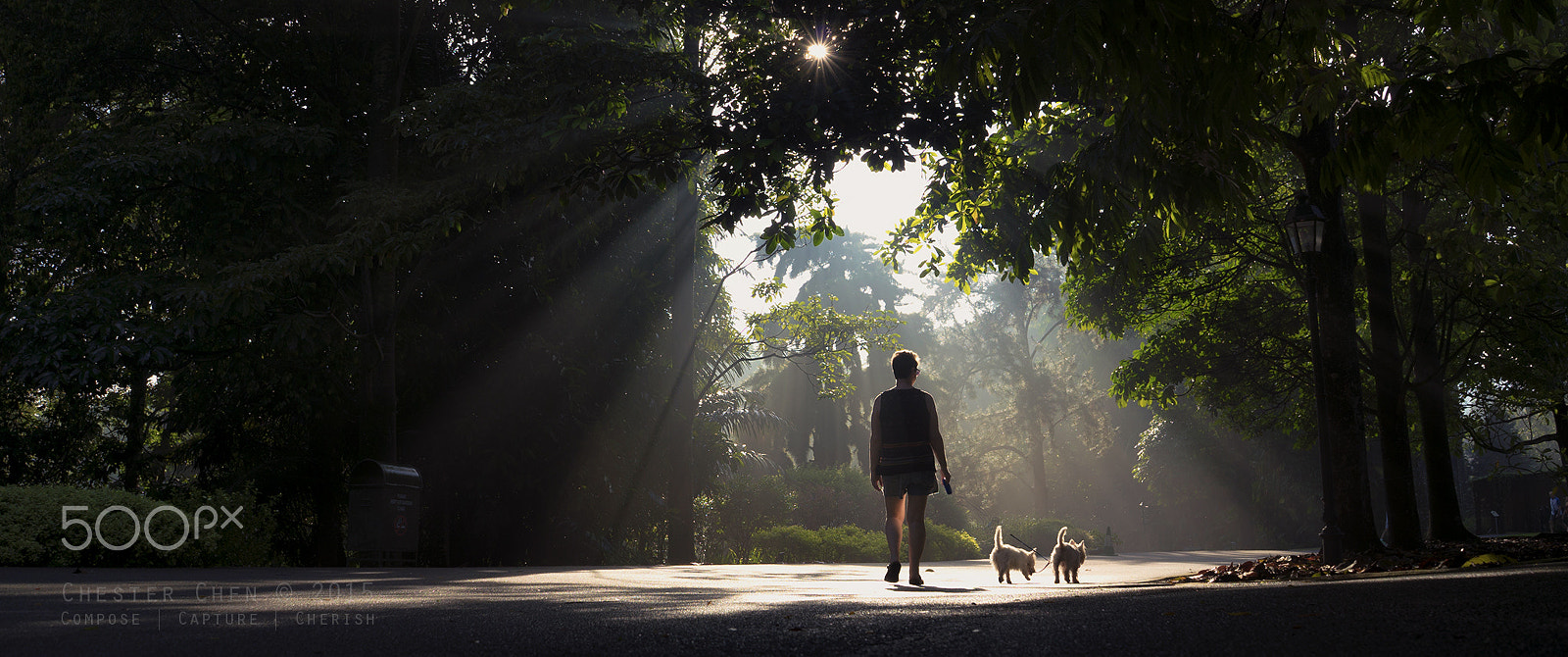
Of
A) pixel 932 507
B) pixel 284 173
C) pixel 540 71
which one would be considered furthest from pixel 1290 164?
pixel 932 507

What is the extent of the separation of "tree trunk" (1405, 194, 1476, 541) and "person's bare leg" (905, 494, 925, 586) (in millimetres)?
10788

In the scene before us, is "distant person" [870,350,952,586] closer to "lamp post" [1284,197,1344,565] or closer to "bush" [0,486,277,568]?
"lamp post" [1284,197,1344,565]

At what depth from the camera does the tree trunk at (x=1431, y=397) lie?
601 inches

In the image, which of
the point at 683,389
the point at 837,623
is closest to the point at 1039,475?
the point at 683,389

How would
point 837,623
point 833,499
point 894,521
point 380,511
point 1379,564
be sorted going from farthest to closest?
1. point 833,499
2. point 380,511
3. point 1379,564
4. point 894,521
5. point 837,623

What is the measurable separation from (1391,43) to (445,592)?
49.5 ft

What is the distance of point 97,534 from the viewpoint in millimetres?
12156

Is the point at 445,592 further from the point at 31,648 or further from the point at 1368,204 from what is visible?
the point at 1368,204

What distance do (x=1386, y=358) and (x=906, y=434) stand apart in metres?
9.17

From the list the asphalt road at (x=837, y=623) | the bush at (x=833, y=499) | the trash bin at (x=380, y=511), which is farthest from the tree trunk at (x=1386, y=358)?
the bush at (x=833, y=499)

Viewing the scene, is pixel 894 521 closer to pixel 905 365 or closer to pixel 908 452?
pixel 908 452

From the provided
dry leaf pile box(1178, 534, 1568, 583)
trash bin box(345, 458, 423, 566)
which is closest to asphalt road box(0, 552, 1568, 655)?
dry leaf pile box(1178, 534, 1568, 583)

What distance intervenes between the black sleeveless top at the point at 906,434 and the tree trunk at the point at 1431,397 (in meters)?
10.8

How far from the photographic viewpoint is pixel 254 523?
14789 millimetres
